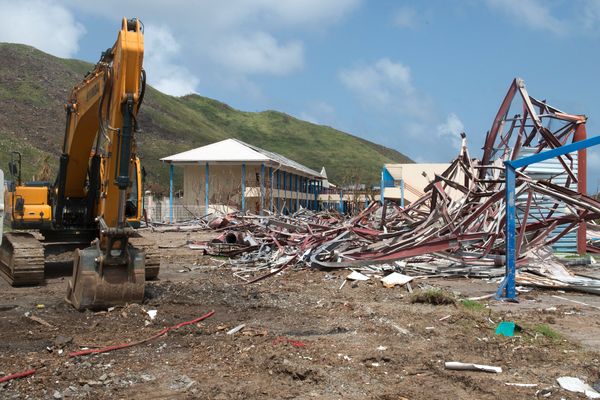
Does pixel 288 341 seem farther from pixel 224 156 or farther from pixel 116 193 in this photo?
pixel 224 156

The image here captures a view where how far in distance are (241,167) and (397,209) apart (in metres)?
25.8

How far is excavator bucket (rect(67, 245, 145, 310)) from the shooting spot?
8570 millimetres

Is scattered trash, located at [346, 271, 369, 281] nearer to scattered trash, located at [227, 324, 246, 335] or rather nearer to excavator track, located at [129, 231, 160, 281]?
excavator track, located at [129, 231, 160, 281]

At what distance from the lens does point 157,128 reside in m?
101

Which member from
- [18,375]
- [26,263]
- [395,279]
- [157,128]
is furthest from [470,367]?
[157,128]

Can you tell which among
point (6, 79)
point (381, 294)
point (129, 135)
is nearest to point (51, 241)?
point (129, 135)

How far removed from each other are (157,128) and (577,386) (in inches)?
3946

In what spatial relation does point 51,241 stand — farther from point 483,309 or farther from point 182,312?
point 483,309

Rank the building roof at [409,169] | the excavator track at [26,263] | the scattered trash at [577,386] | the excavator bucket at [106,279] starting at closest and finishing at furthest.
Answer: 1. the scattered trash at [577,386]
2. the excavator bucket at [106,279]
3. the excavator track at [26,263]
4. the building roof at [409,169]

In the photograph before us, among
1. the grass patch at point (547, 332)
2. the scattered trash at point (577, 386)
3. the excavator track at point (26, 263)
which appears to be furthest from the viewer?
the excavator track at point (26, 263)

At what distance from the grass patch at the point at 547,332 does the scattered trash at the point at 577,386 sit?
1613 mm

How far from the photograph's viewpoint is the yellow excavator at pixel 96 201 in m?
8.66

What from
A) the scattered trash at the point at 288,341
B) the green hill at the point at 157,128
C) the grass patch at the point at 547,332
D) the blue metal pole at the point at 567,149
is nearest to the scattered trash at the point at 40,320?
the scattered trash at the point at 288,341

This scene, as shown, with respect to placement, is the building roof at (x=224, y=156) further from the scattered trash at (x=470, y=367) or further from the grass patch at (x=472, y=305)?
the scattered trash at (x=470, y=367)
